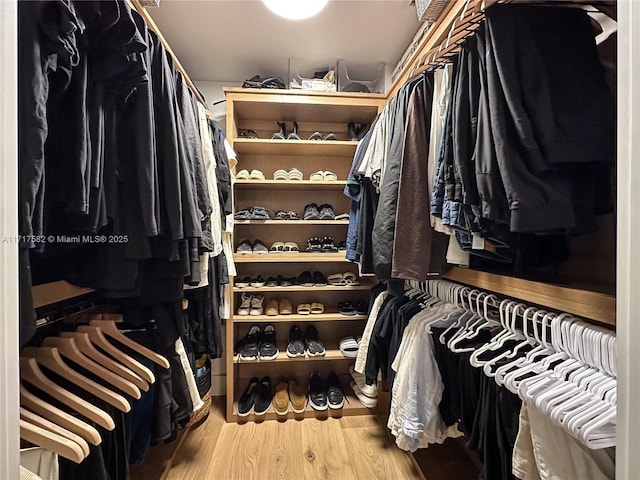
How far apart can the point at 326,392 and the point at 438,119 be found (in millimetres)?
1653

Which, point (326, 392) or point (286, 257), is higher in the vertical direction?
point (286, 257)

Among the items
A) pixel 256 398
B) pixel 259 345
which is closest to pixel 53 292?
Answer: pixel 259 345

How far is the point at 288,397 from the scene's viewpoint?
5.88 ft

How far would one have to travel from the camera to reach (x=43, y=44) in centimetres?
46

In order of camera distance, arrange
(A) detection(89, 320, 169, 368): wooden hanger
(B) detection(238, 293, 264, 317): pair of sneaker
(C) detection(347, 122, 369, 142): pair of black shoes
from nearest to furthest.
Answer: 1. (A) detection(89, 320, 169, 368): wooden hanger
2. (B) detection(238, 293, 264, 317): pair of sneaker
3. (C) detection(347, 122, 369, 142): pair of black shoes

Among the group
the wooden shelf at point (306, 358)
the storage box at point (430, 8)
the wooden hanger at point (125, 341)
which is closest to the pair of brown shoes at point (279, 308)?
the wooden shelf at point (306, 358)

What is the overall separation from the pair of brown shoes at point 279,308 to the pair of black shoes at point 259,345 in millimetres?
187

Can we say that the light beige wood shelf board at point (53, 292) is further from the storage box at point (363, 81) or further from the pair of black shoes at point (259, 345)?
the storage box at point (363, 81)

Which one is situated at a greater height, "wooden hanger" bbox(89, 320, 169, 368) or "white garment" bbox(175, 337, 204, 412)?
"wooden hanger" bbox(89, 320, 169, 368)

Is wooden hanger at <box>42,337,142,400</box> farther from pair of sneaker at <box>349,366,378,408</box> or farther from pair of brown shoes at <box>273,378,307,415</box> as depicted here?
pair of sneaker at <box>349,366,378,408</box>

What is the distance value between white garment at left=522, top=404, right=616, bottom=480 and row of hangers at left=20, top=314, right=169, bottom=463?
930 mm

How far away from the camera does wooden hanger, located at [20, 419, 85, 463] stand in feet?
1.78

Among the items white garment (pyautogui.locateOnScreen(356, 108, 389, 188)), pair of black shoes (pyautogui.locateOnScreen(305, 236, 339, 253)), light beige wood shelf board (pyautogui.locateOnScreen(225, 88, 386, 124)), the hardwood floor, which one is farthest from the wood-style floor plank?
light beige wood shelf board (pyautogui.locateOnScreen(225, 88, 386, 124))

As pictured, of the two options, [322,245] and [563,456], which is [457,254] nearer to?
[563,456]
